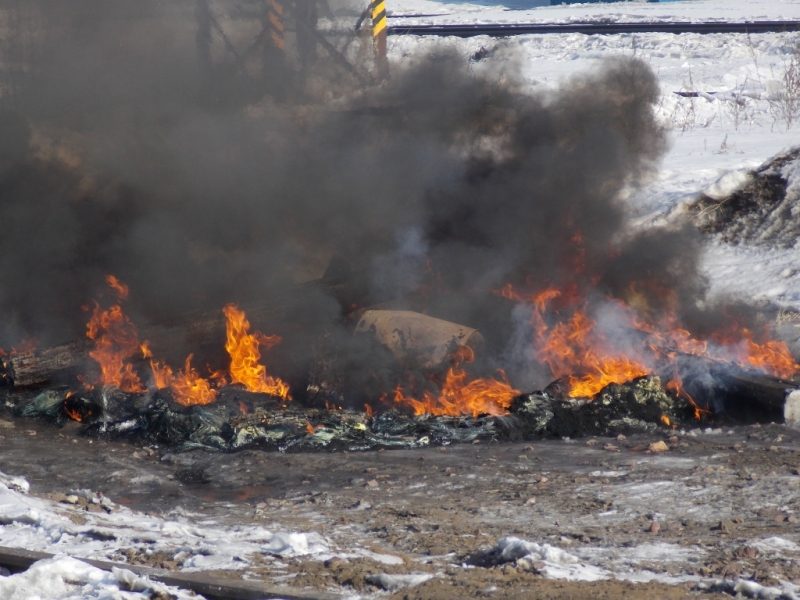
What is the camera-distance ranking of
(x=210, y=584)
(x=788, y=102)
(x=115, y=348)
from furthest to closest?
(x=788, y=102) < (x=115, y=348) < (x=210, y=584)

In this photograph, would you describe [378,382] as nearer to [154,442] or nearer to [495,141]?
[154,442]

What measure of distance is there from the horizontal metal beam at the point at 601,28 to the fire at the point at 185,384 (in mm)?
14502

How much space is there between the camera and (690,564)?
3588 mm

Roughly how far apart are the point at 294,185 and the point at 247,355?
236 cm

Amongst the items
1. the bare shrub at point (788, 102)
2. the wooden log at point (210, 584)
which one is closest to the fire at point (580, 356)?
the wooden log at point (210, 584)

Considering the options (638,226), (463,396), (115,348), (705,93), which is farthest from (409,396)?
(705,93)

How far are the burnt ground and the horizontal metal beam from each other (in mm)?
15620

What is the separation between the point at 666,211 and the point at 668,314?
2420 millimetres

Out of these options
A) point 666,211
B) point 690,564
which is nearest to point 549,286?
point 666,211

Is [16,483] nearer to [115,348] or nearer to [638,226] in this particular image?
[115,348]

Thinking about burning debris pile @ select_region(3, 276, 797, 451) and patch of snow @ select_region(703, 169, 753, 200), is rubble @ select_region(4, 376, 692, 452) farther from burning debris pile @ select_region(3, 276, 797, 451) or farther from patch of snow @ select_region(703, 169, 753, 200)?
patch of snow @ select_region(703, 169, 753, 200)

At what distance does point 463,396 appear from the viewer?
267 inches

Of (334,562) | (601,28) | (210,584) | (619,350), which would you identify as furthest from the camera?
(601,28)

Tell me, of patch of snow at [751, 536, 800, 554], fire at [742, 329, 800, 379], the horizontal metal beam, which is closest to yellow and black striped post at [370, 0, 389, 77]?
the horizontal metal beam
